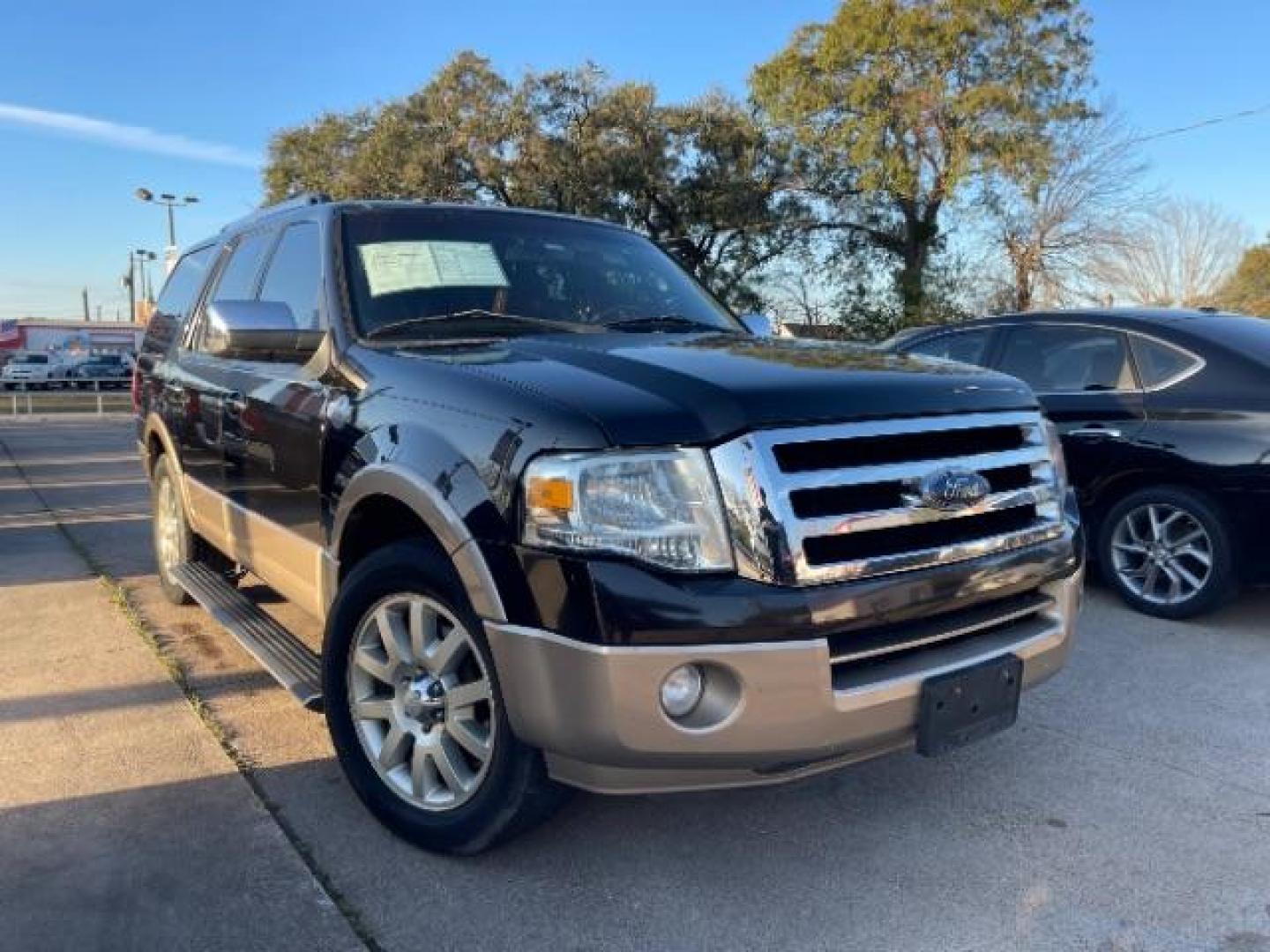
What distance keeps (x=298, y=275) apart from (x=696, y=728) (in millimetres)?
2493

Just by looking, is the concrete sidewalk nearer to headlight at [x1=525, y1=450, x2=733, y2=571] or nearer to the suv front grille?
headlight at [x1=525, y1=450, x2=733, y2=571]

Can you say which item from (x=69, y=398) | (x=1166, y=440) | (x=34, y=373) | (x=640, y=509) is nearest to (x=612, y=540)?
(x=640, y=509)

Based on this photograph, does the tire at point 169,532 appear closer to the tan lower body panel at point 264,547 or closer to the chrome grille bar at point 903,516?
the tan lower body panel at point 264,547

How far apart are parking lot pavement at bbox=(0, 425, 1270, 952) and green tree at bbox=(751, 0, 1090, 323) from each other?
23.8 metres

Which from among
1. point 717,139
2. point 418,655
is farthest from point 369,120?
point 418,655

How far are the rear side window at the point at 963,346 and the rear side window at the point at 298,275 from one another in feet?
12.7

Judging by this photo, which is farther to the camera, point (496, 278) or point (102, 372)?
point (102, 372)

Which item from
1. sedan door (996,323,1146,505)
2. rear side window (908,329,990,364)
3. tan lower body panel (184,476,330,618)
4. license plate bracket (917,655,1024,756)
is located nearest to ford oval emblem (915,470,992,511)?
license plate bracket (917,655,1024,756)

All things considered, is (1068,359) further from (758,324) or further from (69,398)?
(69,398)

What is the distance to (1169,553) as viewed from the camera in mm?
5465

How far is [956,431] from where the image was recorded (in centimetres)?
281

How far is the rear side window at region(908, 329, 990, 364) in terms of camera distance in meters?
6.55

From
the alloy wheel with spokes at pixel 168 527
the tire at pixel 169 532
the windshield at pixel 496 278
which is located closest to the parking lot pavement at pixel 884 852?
the tire at pixel 169 532

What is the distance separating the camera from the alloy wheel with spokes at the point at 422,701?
9.07ft
